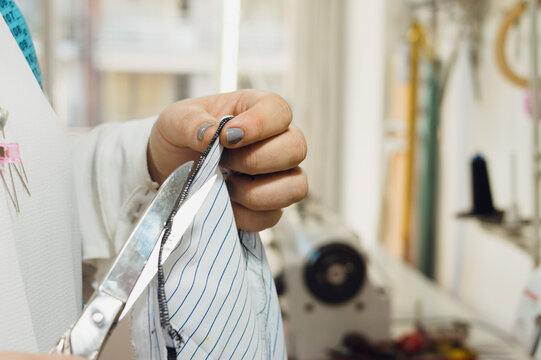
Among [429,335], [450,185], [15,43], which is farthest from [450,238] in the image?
[15,43]

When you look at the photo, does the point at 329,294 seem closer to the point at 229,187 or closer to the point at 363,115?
the point at 229,187

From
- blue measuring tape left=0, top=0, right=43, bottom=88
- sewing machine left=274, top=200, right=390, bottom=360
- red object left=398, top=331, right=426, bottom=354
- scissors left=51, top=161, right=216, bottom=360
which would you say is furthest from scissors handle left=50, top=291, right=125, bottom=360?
red object left=398, top=331, right=426, bottom=354

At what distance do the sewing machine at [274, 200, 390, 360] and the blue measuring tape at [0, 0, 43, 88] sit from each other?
1.20 m

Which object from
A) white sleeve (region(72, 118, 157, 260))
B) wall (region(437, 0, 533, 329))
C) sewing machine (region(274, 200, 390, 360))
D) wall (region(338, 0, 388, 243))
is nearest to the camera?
white sleeve (region(72, 118, 157, 260))

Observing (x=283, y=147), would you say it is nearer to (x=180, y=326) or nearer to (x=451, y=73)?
(x=180, y=326)

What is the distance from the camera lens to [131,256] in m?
0.49

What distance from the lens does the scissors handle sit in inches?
17.0

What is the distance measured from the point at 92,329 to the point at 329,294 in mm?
1373

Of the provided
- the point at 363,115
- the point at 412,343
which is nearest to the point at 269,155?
the point at 412,343

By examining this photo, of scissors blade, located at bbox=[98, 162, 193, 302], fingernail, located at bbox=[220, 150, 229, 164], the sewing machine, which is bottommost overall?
the sewing machine

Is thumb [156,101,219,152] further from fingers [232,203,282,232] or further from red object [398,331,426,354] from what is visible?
red object [398,331,426,354]

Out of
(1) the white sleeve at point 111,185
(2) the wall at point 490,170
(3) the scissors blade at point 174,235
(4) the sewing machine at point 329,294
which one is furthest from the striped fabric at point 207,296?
(2) the wall at point 490,170

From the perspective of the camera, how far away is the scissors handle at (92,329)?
1.42 feet

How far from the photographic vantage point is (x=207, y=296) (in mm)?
538
